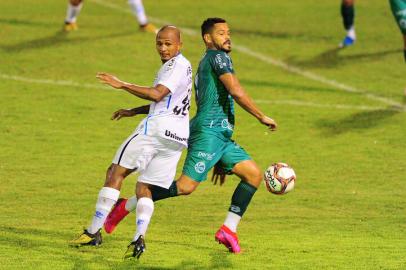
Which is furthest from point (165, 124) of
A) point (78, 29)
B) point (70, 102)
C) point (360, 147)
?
point (78, 29)

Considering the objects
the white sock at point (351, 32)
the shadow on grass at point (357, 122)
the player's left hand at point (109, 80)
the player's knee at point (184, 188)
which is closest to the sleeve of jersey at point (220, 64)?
the player's knee at point (184, 188)

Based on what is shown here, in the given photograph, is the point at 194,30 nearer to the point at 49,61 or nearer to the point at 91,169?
the point at 49,61

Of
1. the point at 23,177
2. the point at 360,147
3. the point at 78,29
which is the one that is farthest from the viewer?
the point at 78,29

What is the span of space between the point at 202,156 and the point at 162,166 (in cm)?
46

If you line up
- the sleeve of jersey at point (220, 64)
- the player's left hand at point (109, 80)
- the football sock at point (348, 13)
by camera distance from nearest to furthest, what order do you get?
the player's left hand at point (109, 80) < the sleeve of jersey at point (220, 64) < the football sock at point (348, 13)

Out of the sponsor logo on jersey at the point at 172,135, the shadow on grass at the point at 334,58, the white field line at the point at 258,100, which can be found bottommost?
the shadow on grass at the point at 334,58

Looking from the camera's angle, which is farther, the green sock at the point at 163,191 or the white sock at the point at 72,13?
the white sock at the point at 72,13

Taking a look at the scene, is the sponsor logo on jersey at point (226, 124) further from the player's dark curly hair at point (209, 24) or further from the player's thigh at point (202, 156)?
the player's dark curly hair at point (209, 24)

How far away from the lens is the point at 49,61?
67.6ft

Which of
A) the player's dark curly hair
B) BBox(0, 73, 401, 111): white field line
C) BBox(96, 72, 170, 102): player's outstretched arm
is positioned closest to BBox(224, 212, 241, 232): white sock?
BBox(96, 72, 170, 102): player's outstretched arm

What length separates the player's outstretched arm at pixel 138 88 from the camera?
384 inches

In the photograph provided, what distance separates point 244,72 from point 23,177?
6860 mm

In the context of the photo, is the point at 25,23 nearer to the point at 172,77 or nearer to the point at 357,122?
the point at 357,122

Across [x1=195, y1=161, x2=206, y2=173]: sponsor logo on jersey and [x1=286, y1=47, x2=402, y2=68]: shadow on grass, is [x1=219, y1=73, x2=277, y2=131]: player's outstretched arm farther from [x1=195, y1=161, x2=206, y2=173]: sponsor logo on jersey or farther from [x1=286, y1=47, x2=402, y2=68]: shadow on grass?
[x1=286, y1=47, x2=402, y2=68]: shadow on grass
